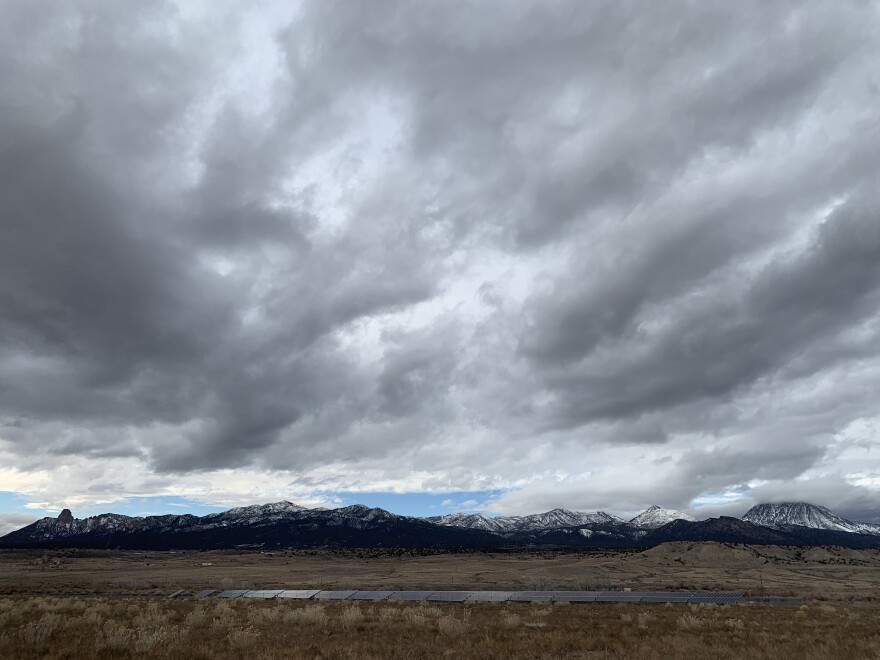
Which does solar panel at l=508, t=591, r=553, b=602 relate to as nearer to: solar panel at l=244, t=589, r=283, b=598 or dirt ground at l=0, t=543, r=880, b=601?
dirt ground at l=0, t=543, r=880, b=601

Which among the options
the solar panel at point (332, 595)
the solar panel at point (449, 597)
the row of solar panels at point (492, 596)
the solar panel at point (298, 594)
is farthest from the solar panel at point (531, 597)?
the solar panel at point (298, 594)

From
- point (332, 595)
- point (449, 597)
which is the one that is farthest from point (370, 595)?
point (449, 597)

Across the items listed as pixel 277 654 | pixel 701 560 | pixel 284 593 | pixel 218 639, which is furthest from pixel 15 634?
pixel 701 560

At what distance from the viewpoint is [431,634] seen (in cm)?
2319

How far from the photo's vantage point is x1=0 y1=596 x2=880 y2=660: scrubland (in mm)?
18828

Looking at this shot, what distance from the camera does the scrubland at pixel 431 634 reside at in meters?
18.8

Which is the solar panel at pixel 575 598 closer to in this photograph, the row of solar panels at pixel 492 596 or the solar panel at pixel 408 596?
the row of solar panels at pixel 492 596

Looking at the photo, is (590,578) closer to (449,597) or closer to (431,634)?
(449,597)

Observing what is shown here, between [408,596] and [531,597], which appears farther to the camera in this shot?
[408,596]

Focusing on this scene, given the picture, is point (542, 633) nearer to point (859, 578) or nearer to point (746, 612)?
point (746, 612)

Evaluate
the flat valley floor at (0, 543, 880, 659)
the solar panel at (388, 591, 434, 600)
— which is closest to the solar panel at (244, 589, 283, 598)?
the flat valley floor at (0, 543, 880, 659)

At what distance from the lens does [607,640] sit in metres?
22.4

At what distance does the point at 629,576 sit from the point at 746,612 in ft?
146

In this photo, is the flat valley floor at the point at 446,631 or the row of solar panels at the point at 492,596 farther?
the row of solar panels at the point at 492,596
